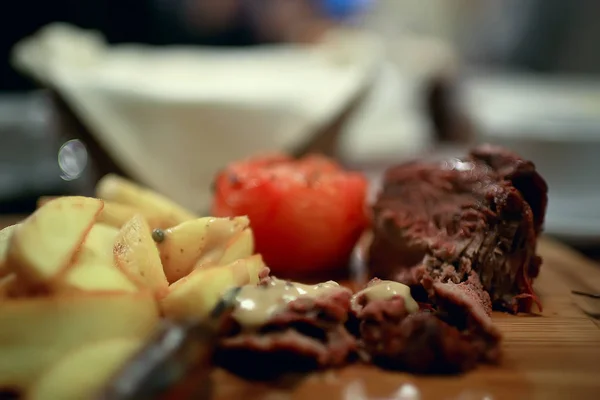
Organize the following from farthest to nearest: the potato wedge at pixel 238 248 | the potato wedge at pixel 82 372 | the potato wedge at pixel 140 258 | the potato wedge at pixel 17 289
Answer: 1. the potato wedge at pixel 238 248
2. the potato wedge at pixel 140 258
3. the potato wedge at pixel 17 289
4. the potato wedge at pixel 82 372

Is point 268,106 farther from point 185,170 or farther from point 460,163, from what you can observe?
point 460,163

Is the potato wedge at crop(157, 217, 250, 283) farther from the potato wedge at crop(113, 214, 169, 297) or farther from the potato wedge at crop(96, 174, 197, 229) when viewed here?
the potato wedge at crop(96, 174, 197, 229)

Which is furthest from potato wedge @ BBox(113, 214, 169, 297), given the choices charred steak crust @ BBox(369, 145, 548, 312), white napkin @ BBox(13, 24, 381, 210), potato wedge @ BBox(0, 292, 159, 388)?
white napkin @ BBox(13, 24, 381, 210)

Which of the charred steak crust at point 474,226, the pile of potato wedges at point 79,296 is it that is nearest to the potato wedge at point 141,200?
the pile of potato wedges at point 79,296

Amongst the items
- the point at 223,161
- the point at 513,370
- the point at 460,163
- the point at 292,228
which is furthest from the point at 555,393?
the point at 223,161

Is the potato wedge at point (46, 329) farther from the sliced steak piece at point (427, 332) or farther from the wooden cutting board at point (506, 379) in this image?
the sliced steak piece at point (427, 332)

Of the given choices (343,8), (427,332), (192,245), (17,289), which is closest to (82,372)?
(17,289)
